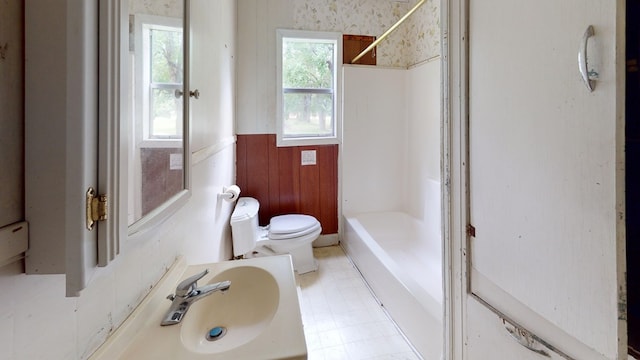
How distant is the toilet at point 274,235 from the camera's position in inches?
90.8

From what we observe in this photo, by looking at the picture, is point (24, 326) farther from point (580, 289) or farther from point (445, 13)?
point (445, 13)

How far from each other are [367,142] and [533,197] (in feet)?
7.74

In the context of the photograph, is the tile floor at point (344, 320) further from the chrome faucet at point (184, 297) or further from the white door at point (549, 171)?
the chrome faucet at point (184, 297)

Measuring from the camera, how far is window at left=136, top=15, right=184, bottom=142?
0.79 metres

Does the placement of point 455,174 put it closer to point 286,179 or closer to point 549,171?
point 549,171

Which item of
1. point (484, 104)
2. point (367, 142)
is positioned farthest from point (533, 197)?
point (367, 142)

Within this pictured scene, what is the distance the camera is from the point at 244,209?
251 centimetres

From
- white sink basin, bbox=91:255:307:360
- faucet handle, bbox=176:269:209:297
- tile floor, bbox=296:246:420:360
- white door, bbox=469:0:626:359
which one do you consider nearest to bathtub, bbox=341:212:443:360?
tile floor, bbox=296:246:420:360

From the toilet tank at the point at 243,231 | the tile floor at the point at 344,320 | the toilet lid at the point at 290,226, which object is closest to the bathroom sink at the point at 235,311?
the tile floor at the point at 344,320

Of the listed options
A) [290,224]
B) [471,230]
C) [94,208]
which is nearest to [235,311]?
[94,208]

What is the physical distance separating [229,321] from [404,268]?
1.78 meters

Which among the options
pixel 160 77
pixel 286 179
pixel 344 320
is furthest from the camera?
pixel 286 179

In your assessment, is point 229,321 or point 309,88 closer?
point 229,321

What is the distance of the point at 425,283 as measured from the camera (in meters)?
2.18
